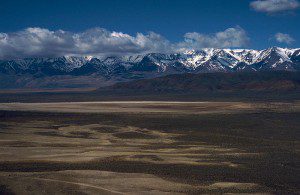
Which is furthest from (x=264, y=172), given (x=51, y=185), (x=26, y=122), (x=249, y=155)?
(x=26, y=122)

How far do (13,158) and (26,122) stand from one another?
37230mm

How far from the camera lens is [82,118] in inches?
3334

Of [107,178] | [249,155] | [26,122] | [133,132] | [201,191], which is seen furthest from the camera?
[26,122]

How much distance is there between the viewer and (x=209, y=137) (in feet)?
185

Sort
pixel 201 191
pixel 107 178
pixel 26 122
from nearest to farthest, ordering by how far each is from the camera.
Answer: pixel 201 191, pixel 107 178, pixel 26 122

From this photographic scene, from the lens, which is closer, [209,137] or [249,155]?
[249,155]

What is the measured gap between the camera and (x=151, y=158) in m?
41.7

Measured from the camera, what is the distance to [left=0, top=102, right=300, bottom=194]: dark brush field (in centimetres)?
3172

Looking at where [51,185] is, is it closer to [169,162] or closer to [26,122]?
[169,162]

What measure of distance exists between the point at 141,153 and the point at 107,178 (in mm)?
10880

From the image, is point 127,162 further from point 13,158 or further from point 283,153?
point 283,153

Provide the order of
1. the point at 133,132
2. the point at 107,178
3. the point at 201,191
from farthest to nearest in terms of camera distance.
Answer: the point at 133,132, the point at 107,178, the point at 201,191

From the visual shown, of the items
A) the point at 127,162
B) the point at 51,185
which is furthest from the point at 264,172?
the point at 51,185

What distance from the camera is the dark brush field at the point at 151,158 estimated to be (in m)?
31.7
